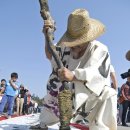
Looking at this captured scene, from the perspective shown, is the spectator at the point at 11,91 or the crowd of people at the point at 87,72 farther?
the spectator at the point at 11,91

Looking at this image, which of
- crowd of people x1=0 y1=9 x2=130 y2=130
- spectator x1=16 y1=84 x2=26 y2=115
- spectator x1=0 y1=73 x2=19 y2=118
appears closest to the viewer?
crowd of people x1=0 y1=9 x2=130 y2=130

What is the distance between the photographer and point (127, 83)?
905 centimetres

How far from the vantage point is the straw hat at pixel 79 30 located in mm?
3348

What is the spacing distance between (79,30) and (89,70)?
39cm

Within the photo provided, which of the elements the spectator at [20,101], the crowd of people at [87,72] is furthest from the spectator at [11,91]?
the crowd of people at [87,72]

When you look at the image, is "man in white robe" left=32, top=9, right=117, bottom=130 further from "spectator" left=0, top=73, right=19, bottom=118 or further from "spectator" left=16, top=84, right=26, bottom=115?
"spectator" left=16, top=84, right=26, bottom=115

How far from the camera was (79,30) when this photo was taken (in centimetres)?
337

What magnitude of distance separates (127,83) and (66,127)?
6.33 metres

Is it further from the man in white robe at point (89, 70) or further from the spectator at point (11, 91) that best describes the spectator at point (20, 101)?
the man in white robe at point (89, 70)

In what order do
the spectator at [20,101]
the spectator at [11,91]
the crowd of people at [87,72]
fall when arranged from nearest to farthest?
1. the crowd of people at [87,72]
2. the spectator at [11,91]
3. the spectator at [20,101]

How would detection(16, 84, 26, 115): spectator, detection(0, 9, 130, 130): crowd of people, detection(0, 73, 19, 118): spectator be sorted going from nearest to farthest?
detection(0, 9, 130, 130): crowd of people < detection(0, 73, 19, 118): spectator < detection(16, 84, 26, 115): spectator

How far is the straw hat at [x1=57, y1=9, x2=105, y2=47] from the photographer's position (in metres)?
3.35

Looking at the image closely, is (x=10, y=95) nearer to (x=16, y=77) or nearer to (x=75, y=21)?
(x=16, y=77)

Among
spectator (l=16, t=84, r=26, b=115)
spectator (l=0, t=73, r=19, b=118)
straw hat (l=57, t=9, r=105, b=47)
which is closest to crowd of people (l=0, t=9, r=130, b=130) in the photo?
straw hat (l=57, t=9, r=105, b=47)
